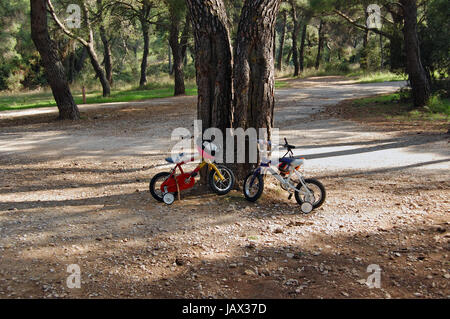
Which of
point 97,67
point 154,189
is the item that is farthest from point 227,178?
point 97,67

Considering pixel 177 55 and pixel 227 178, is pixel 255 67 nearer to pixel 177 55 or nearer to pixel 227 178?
pixel 227 178

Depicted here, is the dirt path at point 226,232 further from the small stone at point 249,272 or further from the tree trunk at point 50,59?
the tree trunk at point 50,59

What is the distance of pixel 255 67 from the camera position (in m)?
6.27

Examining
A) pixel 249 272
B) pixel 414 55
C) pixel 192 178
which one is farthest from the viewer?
pixel 414 55

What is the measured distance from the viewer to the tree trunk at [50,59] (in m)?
15.4

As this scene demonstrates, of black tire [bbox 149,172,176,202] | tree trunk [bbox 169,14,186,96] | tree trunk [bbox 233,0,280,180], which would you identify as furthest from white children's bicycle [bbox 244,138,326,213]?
tree trunk [bbox 169,14,186,96]

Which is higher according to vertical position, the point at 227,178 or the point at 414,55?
the point at 414,55

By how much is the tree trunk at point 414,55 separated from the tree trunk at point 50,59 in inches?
473

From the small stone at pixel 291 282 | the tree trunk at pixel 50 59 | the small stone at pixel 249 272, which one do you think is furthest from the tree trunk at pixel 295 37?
the small stone at pixel 291 282

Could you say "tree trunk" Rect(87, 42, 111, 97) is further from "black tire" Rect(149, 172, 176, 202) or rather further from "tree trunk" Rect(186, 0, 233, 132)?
"black tire" Rect(149, 172, 176, 202)

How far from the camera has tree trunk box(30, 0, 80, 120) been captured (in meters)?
15.4

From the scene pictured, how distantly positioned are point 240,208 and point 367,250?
1.89m

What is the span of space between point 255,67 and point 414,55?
10798 millimetres

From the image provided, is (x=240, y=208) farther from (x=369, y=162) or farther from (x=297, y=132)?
(x=297, y=132)
